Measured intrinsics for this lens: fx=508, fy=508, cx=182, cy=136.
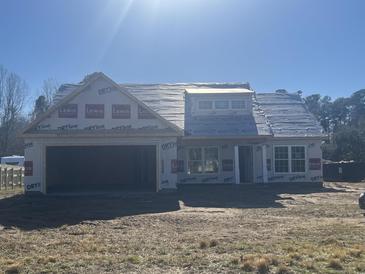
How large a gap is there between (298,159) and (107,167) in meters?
11.2

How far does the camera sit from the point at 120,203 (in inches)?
763

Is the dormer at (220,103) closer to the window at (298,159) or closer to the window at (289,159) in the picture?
the window at (289,159)

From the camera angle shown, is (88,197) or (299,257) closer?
(299,257)

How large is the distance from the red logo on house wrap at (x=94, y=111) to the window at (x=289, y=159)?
10.5 m

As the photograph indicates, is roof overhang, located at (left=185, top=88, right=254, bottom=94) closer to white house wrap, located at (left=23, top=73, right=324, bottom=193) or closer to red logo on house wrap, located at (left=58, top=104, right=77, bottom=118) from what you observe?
white house wrap, located at (left=23, top=73, right=324, bottom=193)

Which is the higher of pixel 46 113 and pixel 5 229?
pixel 46 113

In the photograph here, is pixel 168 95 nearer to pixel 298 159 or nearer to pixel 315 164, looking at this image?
pixel 298 159

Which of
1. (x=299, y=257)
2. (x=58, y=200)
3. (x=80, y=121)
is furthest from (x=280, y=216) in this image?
(x=80, y=121)

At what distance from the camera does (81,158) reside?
29.8 m

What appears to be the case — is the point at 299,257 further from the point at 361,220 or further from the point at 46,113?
the point at 46,113

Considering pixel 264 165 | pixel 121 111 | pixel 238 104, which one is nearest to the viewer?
pixel 121 111

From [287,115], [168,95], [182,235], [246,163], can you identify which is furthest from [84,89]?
[182,235]

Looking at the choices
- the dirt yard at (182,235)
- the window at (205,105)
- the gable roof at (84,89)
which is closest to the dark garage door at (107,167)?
the window at (205,105)

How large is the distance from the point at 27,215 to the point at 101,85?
360 inches
